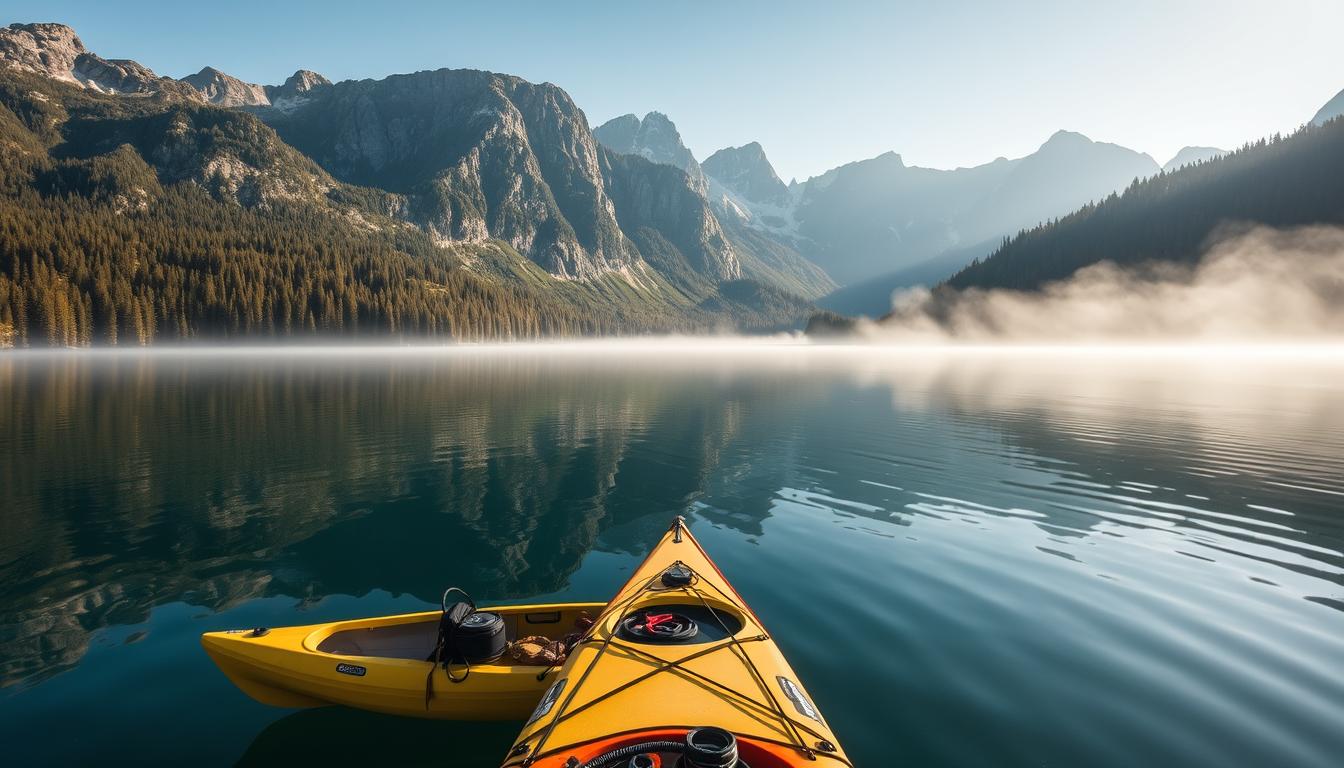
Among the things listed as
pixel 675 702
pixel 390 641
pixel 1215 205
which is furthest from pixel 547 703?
pixel 1215 205

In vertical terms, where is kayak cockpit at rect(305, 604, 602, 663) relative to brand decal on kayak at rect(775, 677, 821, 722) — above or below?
below

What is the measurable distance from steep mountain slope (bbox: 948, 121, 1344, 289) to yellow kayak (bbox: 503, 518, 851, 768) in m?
227

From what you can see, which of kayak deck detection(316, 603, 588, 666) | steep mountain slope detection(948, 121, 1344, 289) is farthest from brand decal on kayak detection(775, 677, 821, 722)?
steep mountain slope detection(948, 121, 1344, 289)

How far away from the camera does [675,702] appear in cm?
770

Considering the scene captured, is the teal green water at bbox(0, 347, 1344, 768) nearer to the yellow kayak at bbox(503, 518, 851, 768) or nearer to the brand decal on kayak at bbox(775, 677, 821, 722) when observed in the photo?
the brand decal on kayak at bbox(775, 677, 821, 722)

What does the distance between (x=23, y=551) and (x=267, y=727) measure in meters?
14.3

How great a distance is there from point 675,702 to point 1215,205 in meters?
247

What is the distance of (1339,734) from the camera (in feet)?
31.0

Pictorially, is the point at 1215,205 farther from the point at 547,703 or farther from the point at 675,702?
the point at 547,703

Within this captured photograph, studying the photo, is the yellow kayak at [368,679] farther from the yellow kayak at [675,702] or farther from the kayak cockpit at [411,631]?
the yellow kayak at [675,702]

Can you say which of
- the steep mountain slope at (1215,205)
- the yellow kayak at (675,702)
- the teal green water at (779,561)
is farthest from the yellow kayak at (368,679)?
the steep mountain slope at (1215,205)

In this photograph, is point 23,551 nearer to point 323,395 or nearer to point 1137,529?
point 1137,529

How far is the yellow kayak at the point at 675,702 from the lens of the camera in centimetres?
668

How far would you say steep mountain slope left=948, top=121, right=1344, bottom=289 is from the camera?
550 ft
